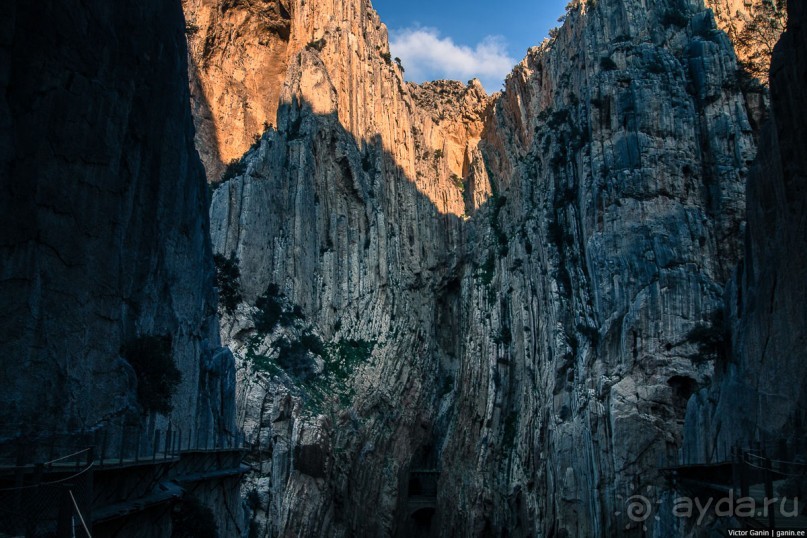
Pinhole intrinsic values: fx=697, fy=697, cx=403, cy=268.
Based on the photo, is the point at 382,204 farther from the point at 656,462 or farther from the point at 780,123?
the point at 780,123

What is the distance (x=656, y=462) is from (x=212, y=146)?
146 ft

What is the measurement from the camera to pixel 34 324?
550 inches

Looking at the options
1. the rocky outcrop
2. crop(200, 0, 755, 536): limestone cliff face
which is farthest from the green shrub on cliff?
crop(200, 0, 755, 536): limestone cliff face

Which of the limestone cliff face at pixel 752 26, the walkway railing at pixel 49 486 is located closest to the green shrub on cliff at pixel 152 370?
the walkway railing at pixel 49 486

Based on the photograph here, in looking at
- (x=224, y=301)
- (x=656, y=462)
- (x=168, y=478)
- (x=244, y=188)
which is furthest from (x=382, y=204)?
(x=168, y=478)

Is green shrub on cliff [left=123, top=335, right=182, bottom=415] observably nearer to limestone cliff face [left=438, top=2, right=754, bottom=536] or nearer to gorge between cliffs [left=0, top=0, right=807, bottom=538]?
gorge between cliffs [left=0, top=0, right=807, bottom=538]

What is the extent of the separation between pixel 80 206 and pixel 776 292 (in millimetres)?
17608

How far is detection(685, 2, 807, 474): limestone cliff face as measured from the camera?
16594mm

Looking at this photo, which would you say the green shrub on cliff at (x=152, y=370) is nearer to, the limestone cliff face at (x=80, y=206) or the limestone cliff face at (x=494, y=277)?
the limestone cliff face at (x=80, y=206)

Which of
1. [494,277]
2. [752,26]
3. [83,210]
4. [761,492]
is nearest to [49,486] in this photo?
[83,210]

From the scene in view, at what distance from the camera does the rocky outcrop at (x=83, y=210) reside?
550 inches

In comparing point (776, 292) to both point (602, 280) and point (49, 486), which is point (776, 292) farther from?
point (602, 280)

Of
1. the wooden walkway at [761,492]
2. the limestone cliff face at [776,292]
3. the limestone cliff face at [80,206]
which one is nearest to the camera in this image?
the wooden walkway at [761,492]

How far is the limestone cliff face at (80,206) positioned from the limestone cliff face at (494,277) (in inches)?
820
